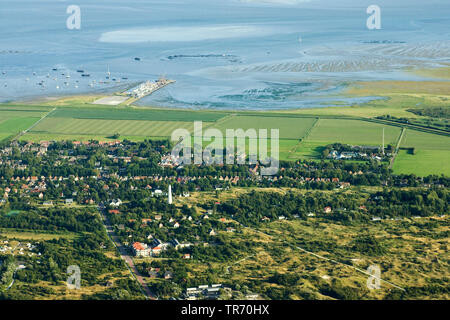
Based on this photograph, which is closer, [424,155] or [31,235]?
[31,235]

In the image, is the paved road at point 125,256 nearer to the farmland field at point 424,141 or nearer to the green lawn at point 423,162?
the green lawn at point 423,162

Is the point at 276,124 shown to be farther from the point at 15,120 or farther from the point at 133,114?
the point at 15,120

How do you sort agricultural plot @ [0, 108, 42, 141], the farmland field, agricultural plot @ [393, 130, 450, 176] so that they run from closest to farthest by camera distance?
agricultural plot @ [393, 130, 450, 176] → the farmland field → agricultural plot @ [0, 108, 42, 141]

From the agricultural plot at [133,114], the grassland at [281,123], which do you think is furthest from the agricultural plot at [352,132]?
the agricultural plot at [133,114]

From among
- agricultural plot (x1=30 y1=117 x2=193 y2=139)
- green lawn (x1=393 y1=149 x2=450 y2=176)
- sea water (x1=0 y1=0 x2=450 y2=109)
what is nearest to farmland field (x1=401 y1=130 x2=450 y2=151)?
green lawn (x1=393 y1=149 x2=450 y2=176)

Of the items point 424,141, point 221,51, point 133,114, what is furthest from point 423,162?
point 221,51

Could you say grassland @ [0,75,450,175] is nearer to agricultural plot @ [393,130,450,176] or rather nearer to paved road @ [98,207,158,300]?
agricultural plot @ [393,130,450,176]

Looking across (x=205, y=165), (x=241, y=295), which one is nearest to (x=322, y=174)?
(x=205, y=165)
